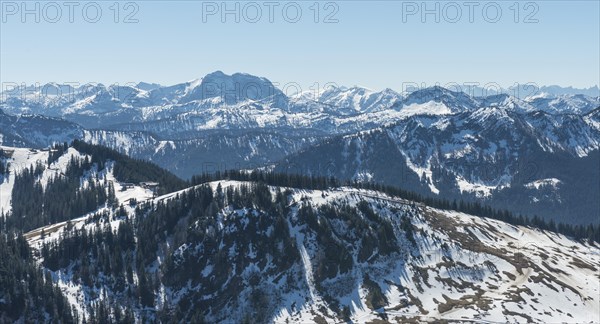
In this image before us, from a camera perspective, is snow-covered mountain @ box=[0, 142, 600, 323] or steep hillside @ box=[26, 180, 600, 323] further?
steep hillside @ box=[26, 180, 600, 323]

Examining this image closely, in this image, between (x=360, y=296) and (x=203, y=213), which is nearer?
(x=360, y=296)

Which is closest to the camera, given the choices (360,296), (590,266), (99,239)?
(360,296)

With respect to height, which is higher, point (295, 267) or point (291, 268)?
point (295, 267)

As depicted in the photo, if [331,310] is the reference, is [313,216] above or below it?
above

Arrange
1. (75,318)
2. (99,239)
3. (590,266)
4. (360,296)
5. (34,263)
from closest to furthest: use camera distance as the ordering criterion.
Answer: (75,318) < (360,296) < (34,263) < (99,239) < (590,266)

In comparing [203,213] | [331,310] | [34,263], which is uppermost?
[203,213]

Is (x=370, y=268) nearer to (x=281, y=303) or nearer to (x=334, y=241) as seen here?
(x=334, y=241)

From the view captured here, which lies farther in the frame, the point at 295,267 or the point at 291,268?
the point at 295,267

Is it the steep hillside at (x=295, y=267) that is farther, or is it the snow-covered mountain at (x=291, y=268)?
the steep hillside at (x=295, y=267)

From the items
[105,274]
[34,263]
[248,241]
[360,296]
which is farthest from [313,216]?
[34,263]
